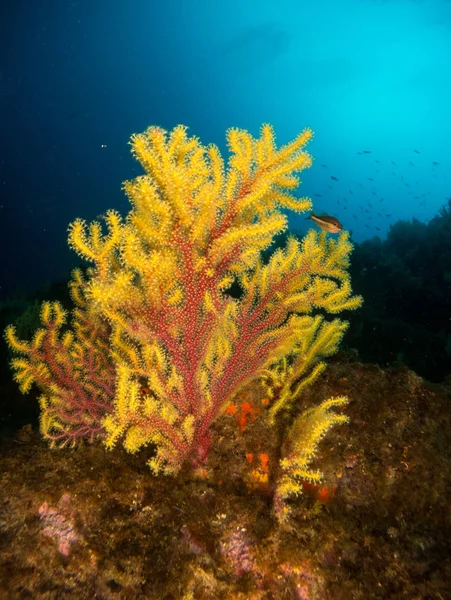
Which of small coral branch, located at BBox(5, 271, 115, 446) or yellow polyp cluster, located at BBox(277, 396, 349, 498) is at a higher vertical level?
yellow polyp cluster, located at BBox(277, 396, 349, 498)

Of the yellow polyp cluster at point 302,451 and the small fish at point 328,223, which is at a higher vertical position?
the small fish at point 328,223

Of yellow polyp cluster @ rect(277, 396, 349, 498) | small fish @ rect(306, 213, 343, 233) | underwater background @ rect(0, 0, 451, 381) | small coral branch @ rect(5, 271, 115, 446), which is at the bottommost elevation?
small coral branch @ rect(5, 271, 115, 446)

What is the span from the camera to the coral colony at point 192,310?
1.92 m

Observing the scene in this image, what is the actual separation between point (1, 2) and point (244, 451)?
74.4 meters

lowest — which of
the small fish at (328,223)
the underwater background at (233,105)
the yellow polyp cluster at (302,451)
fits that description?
the yellow polyp cluster at (302,451)

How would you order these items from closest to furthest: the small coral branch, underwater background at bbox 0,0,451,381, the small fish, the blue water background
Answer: the small coral branch, the small fish, underwater background at bbox 0,0,451,381, the blue water background

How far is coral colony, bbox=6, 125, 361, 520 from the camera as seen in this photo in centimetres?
192

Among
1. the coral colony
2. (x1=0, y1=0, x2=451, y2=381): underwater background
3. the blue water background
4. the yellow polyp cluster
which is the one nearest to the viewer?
the coral colony

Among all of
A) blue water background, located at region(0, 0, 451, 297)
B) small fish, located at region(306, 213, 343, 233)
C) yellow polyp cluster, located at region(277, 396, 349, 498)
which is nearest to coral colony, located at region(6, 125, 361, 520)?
yellow polyp cluster, located at region(277, 396, 349, 498)

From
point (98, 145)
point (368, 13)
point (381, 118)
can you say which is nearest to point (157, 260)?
point (98, 145)

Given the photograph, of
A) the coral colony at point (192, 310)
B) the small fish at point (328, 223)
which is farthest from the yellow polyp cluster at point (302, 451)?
the small fish at point (328, 223)

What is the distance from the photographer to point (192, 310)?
2.22 metres

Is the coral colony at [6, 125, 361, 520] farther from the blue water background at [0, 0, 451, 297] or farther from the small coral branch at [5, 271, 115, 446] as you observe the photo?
the blue water background at [0, 0, 451, 297]

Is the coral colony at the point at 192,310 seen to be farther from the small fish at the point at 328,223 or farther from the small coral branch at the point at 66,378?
the small fish at the point at 328,223
